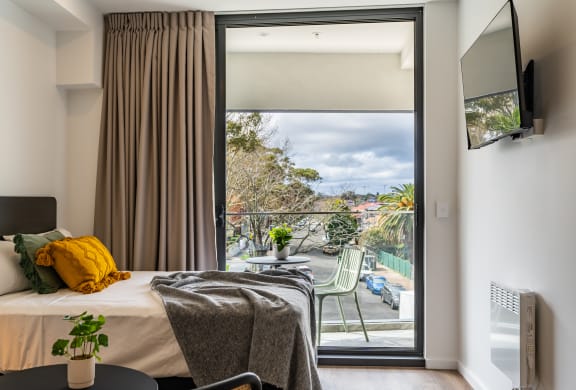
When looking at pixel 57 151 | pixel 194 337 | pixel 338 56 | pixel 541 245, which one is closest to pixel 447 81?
pixel 338 56

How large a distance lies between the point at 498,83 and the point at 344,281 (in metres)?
2.05

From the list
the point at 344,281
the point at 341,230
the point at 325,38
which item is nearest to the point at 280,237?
the point at 341,230

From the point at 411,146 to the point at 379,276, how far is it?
3.36 ft

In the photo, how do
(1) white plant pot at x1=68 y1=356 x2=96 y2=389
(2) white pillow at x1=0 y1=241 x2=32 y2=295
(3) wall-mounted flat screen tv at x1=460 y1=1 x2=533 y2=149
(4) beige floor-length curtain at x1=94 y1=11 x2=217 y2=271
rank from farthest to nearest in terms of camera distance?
1. (4) beige floor-length curtain at x1=94 y1=11 x2=217 y2=271
2. (2) white pillow at x1=0 y1=241 x2=32 y2=295
3. (3) wall-mounted flat screen tv at x1=460 y1=1 x2=533 y2=149
4. (1) white plant pot at x1=68 y1=356 x2=96 y2=389

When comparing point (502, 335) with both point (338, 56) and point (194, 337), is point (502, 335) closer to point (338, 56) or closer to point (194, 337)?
point (194, 337)

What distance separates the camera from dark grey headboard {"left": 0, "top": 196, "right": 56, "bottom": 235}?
10.1ft

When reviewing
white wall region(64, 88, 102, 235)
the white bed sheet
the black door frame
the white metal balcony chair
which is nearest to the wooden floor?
the black door frame

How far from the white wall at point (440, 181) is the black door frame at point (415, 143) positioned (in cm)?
9

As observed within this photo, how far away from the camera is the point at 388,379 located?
3.39 m

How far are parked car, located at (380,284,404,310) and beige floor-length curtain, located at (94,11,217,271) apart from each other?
1.33 m

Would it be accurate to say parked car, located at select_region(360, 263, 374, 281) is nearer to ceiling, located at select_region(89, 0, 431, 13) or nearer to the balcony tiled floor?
the balcony tiled floor

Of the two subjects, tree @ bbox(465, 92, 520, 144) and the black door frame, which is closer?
tree @ bbox(465, 92, 520, 144)

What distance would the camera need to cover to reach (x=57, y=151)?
3.72 metres

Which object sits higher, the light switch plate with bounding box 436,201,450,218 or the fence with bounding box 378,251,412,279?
A: the light switch plate with bounding box 436,201,450,218
